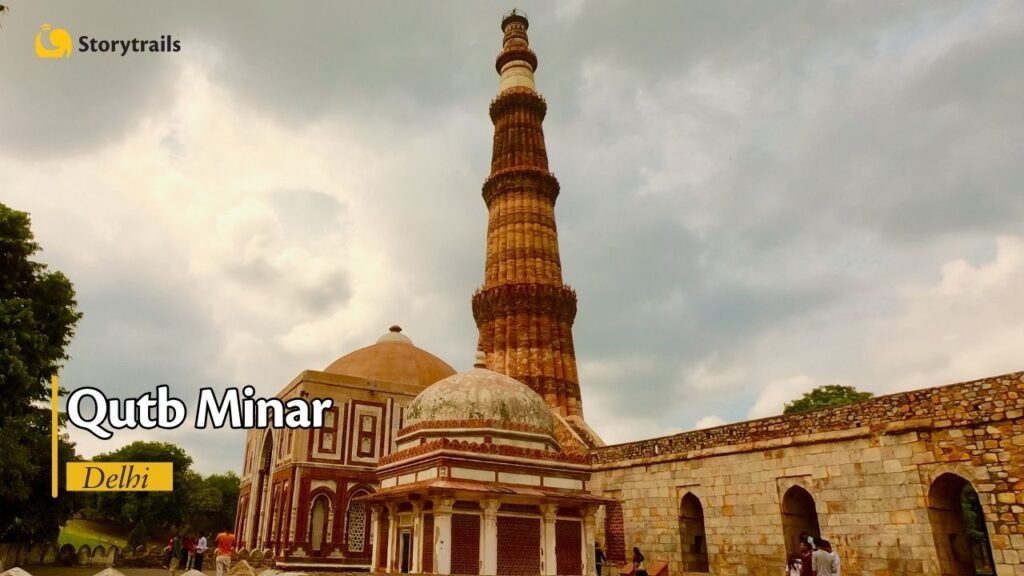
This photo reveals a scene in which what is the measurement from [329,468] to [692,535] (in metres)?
12.8

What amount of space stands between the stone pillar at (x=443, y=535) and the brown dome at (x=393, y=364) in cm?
1264

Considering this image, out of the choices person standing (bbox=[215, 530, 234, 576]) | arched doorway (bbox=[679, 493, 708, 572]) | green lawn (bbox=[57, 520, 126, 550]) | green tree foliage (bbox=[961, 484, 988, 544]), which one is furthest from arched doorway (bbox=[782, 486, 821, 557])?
green lawn (bbox=[57, 520, 126, 550])

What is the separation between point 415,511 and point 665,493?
7.04 meters

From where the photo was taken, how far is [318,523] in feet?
73.7

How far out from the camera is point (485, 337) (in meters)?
28.2

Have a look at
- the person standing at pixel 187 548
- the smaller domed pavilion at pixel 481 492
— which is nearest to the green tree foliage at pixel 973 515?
the smaller domed pavilion at pixel 481 492

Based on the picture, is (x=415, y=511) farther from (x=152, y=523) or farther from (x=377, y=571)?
(x=152, y=523)

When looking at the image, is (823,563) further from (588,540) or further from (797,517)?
(588,540)

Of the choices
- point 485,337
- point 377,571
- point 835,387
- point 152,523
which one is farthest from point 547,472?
point 152,523

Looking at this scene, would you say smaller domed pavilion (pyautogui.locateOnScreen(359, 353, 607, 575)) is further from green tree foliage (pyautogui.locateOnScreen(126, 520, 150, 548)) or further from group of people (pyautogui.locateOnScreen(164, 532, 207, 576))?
green tree foliage (pyautogui.locateOnScreen(126, 520, 150, 548))

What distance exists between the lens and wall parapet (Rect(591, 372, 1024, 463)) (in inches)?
476

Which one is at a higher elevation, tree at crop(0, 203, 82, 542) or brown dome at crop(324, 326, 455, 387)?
brown dome at crop(324, 326, 455, 387)

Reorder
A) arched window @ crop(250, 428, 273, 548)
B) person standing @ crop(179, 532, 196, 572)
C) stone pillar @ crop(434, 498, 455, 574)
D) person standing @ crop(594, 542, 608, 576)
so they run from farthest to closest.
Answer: arched window @ crop(250, 428, 273, 548)
person standing @ crop(179, 532, 196, 572)
person standing @ crop(594, 542, 608, 576)
stone pillar @ crop(434, 498, 455, 574)

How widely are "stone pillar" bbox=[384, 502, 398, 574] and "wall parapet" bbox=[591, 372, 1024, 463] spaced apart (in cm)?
709
